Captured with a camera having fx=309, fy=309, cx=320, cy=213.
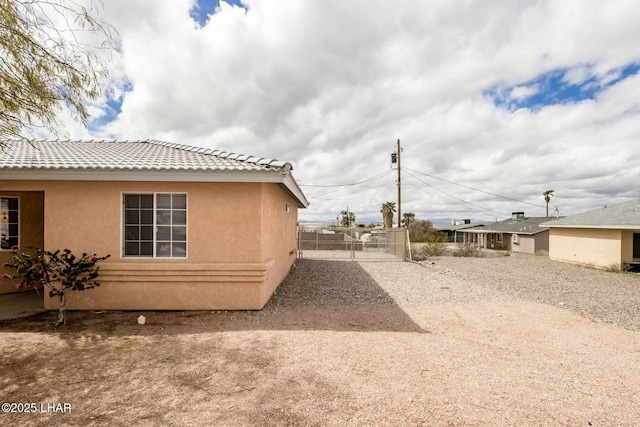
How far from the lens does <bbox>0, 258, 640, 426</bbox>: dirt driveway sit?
3174 millimetres

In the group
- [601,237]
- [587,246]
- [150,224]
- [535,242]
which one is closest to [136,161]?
[150,224]

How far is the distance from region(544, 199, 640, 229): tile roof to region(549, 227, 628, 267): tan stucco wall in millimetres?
452

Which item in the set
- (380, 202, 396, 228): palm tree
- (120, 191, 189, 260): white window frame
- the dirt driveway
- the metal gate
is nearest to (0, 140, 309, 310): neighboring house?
(120, 191, 189, 260): white window frame

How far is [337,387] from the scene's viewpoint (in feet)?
12.1

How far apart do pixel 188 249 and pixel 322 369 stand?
4053mm

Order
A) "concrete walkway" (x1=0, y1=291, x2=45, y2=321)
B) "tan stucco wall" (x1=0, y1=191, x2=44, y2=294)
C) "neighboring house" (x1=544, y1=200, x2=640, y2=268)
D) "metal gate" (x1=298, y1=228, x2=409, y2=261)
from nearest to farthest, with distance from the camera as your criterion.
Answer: "concrete walkway" (x1=0, y1=291, x2=45, y2=321)
"tan stucco wall" (x1=0, y1=191, x2=44, y2=294)
"neighboring house" (x1=544, y1=200, x2=640, y2=268)
"metal gate" (x1=298, y1=228, x2=409, y2=261)

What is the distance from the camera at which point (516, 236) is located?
3556 centimetres

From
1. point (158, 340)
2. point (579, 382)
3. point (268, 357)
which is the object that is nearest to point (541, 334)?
point (579, 382)

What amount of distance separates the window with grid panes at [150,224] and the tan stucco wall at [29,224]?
322 centimetres

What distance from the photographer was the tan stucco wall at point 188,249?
6.52 meters

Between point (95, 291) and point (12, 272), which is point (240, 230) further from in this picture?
point (12, 272)

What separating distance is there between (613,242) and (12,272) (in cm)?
2652

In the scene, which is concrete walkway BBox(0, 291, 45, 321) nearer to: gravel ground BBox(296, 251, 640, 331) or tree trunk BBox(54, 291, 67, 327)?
tree trunk BBox(54, 291, 67, 327)

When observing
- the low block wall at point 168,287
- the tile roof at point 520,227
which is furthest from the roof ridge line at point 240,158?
the tile roof at point 520,227
